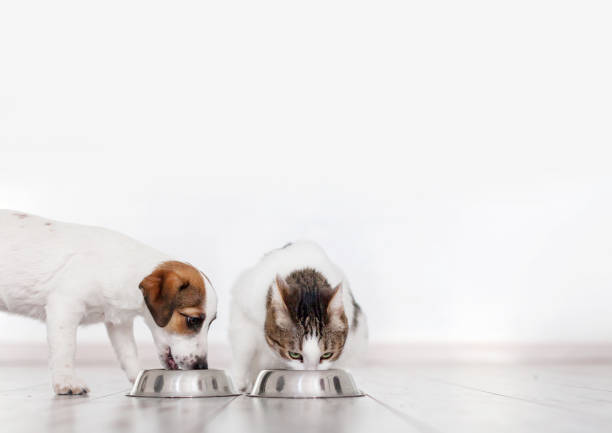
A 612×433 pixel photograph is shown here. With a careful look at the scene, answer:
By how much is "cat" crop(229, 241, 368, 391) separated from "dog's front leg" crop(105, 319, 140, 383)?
0.44m

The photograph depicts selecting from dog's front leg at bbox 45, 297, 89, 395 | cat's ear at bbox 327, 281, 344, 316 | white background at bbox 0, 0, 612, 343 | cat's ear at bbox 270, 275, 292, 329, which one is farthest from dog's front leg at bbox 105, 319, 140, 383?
white background at bbox 0, 0, 612, 343

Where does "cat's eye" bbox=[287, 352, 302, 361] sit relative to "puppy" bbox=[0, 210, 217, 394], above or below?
below

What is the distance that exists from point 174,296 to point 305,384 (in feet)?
1.82

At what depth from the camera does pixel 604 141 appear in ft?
16.8

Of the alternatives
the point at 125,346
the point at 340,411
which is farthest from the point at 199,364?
the point at 340,411

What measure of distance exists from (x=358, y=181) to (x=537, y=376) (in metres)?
1.94

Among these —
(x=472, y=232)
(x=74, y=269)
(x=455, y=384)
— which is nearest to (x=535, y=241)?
(x=472, y=232)

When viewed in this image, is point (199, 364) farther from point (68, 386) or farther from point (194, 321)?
point (68, 386)

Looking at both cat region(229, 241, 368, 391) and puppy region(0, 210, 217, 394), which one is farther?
puppy region(0, 210, 217, 394)

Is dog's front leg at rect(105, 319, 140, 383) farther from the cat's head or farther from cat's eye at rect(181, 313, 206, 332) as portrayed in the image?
the cat's head

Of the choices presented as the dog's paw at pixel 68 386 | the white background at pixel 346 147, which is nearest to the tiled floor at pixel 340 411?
the dog's paw at pixel 68 386

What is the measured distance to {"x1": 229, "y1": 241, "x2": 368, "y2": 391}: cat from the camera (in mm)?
2369

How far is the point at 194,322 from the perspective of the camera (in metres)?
2.50

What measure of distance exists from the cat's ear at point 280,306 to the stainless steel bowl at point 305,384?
173 mm
